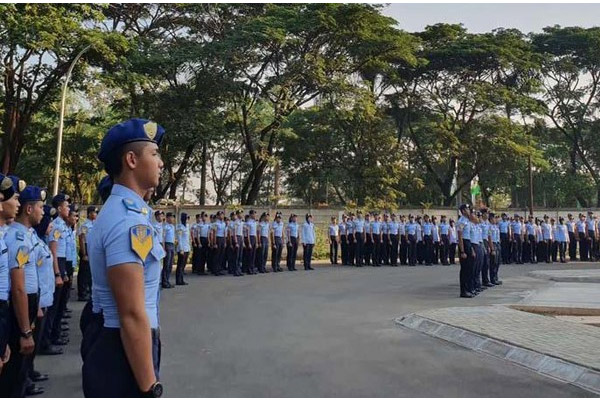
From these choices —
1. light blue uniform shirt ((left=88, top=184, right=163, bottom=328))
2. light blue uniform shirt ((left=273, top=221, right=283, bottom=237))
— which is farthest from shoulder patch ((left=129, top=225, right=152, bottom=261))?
light blue uniform shirt ((left=273, top=221, right=283, bottom=237))

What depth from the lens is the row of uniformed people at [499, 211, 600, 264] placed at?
19641 mm

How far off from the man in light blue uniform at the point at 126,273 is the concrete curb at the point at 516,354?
13.2ft

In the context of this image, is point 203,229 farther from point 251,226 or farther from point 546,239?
point 546,239

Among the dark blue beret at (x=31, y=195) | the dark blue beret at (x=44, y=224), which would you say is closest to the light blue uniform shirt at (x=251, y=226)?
the dark blue beret at (x=44, y=224)

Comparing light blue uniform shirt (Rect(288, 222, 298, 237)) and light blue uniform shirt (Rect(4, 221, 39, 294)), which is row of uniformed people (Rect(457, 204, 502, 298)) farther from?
light blue uniform shirt (Rect(4, 221, 39, 294))

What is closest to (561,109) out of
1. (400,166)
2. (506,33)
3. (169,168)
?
(506,33)

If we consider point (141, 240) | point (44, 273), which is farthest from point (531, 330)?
point (141, 240)

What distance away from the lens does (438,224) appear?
1978 centimetres

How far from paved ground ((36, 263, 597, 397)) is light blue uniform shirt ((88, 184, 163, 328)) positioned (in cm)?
267

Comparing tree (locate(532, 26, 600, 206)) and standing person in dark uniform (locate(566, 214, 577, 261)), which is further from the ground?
tree (locate(532, 26, 600, 206))

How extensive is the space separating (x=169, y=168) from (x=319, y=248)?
9.05m

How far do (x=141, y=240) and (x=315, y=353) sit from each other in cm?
426

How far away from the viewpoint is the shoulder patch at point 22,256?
3.90m

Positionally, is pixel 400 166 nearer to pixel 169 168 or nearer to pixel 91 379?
pixel 169 168
